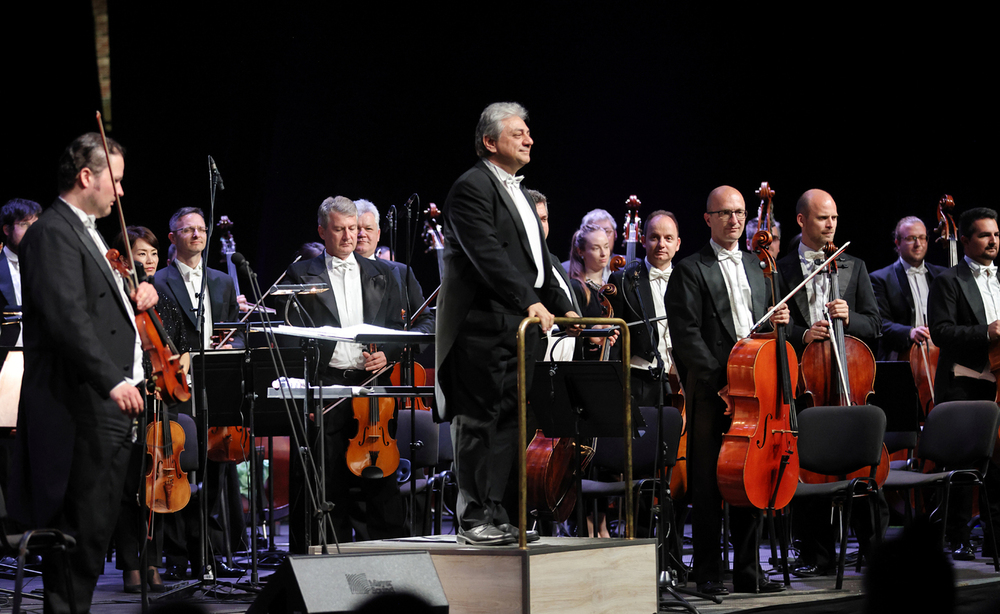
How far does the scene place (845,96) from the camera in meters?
8.24

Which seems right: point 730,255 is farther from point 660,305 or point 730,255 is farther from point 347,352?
point 347,352

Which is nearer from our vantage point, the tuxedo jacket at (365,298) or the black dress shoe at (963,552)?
the tuxedo jacket at (365,298)

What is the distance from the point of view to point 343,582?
3.09 meters

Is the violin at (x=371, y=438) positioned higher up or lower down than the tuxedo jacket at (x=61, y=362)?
lower down

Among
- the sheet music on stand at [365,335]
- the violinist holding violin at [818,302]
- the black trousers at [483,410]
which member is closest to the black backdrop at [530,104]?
the violinist holding violin at [818,302]

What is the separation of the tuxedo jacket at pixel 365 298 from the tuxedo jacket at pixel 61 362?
6.50ft

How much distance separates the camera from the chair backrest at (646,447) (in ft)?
16.9

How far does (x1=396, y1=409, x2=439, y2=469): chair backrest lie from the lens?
5527 millimetres

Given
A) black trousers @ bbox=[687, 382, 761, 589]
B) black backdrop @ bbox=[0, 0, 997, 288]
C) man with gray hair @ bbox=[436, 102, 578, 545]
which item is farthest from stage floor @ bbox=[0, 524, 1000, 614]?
black backdrop @ bbox=[0, 0, 997, 288]

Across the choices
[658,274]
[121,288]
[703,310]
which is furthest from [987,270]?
[121,288]

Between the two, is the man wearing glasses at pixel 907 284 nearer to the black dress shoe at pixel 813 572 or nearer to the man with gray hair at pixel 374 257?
the black dress shoe at pixel 813 572

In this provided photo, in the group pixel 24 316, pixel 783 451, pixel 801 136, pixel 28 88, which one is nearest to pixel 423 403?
pixel 783 451

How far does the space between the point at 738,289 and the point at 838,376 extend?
62 cm

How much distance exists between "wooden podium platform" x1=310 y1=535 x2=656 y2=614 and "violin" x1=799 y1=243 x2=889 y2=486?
155 cm
